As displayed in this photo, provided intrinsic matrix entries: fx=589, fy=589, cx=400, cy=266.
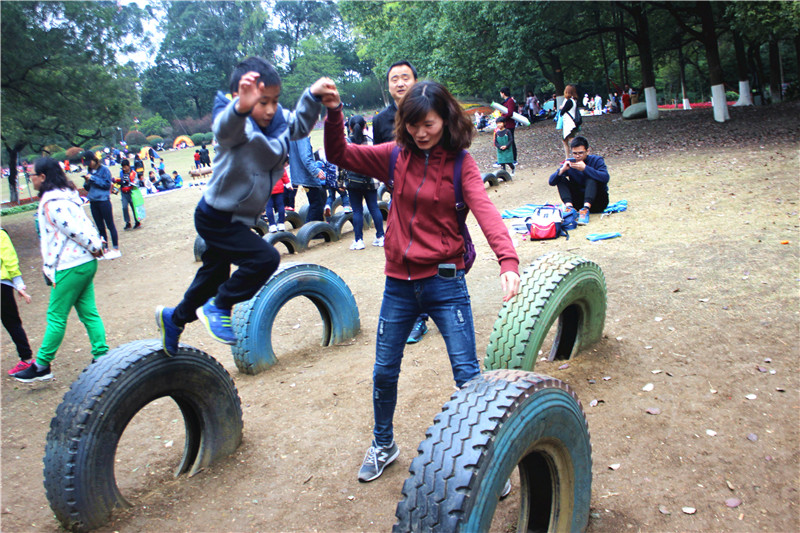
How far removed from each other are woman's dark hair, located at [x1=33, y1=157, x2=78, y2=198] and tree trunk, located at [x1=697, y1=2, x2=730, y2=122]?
72.0 ft

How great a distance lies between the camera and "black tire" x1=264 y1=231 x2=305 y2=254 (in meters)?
10.4

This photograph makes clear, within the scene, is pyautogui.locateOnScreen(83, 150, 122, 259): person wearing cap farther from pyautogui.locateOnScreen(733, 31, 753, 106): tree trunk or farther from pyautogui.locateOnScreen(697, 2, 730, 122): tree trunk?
pyautogui.locateOnScreen(733, 31, 753, 106): tree trunk

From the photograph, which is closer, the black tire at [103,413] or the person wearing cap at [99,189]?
the black tire at [103,413]

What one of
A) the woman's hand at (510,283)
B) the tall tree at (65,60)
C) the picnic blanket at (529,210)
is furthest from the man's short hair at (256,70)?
A: the tall tree at (65,60)

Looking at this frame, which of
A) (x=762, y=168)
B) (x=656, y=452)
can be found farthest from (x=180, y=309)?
(x=762, y=168)

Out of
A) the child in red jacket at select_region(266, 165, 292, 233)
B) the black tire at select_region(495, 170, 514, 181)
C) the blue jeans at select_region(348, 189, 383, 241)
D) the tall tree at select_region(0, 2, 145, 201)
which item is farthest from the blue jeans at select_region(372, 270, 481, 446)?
the tall tree at select_region(0, 2, 145, 201)

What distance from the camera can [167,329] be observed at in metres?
3.49

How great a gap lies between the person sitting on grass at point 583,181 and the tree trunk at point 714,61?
14.6 m

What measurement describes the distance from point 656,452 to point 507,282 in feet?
5.74

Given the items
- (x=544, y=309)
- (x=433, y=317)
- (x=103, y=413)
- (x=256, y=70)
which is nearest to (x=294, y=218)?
(x=544, y=309)

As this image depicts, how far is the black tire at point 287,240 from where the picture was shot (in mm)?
10375

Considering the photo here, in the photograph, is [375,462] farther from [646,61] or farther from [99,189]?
[646,61]

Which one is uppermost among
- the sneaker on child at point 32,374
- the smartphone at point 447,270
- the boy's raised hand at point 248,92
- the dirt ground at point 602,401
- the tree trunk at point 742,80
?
the tree trunk at point 742,80

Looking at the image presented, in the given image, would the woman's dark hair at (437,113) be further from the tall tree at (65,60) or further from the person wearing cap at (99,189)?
the tall tree at (65,60)
